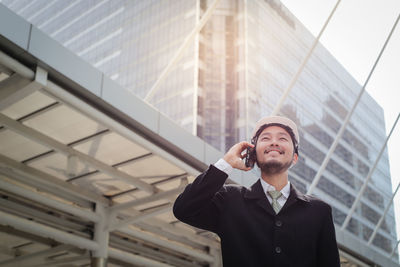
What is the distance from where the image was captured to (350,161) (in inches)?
3221

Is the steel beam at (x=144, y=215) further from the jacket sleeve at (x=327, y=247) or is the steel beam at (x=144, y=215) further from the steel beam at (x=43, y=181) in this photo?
the jacket sleeve at (x=327, y=247)

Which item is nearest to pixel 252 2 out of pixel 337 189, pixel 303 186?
pixel 303 186

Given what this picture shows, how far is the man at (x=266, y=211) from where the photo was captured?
1.75 metres

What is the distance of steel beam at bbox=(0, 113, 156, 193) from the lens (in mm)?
8023

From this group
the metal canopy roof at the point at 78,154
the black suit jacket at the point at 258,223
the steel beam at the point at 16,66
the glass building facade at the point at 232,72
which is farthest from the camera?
the glass building facade at the point at 232,72

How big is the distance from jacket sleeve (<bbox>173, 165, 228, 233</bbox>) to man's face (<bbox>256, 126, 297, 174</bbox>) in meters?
0.17

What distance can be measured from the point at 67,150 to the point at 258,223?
24.8 ft

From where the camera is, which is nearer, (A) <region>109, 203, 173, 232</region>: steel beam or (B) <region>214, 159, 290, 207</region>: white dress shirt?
(B) <region>214, 159, 290, 207</region>: white dress shirt

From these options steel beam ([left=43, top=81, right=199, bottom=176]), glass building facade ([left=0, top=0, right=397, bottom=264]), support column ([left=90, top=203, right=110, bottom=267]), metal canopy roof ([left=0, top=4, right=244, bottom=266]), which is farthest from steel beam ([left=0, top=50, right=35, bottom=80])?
glass building facade ([left=0, top=0, right=397, bottom=264])

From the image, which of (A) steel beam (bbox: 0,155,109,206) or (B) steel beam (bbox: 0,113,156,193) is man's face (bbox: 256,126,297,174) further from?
(A) steel beam (bbox: 0,155,109,206)

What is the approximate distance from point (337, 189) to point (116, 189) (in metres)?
69.7

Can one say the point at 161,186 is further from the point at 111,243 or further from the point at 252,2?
the point at 252,2

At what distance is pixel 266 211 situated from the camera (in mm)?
1834

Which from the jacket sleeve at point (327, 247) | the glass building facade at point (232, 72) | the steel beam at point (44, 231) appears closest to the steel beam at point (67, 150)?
the steel beam at point (44, 231)
